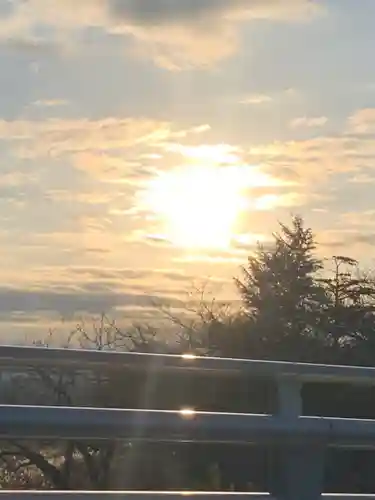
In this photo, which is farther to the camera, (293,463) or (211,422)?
(293,463)

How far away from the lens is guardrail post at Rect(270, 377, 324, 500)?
14.5ft

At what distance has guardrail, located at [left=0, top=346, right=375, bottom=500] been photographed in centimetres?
390

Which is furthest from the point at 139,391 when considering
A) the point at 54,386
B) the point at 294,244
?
the point at 294,244

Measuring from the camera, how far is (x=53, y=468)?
17.9 feet

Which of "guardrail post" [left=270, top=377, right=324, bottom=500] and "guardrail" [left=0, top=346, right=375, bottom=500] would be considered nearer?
"guardrail" [left=0, top=346, right=375, bottom=500]

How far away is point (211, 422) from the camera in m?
4.21

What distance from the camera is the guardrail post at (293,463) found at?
4418mm

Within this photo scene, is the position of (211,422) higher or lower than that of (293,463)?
higher

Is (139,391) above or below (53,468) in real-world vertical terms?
above

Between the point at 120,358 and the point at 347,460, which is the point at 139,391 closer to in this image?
the point at 120,358

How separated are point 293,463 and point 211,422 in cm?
47

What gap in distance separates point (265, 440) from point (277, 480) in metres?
0.24

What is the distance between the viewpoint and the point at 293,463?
443 cm

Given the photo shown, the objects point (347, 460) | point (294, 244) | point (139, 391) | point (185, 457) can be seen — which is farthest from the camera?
point (294, 244)
